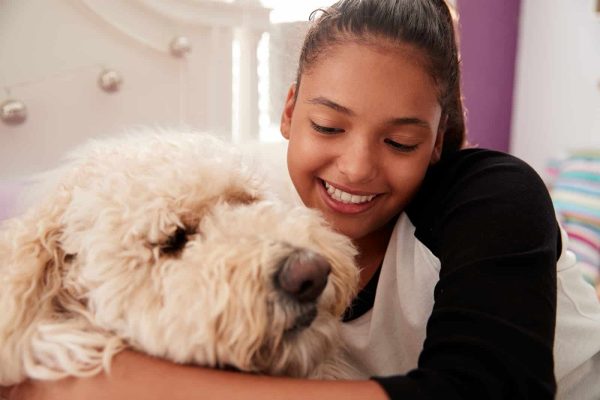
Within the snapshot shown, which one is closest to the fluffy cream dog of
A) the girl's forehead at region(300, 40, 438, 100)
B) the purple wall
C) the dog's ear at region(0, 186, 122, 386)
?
the dog's ear at region(0, 186, 122, 386)

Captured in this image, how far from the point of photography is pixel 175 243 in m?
1.04

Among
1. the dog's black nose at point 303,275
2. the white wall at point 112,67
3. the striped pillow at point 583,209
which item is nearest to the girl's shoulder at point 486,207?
the dog's black nose at point 303,275

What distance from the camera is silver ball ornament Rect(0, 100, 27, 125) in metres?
2.06

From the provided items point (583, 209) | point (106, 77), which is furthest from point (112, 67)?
point (583, 209)

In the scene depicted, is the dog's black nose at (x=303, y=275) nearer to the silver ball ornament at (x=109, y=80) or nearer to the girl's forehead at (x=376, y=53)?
the girl's forehead at (x=376, y=53)

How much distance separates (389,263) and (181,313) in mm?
659

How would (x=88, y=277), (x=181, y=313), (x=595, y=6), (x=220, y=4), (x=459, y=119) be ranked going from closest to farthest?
(x=181, y=313)
(x=88, y=277)
(x=459, y=119)
(x=220, y=4)
(x=595, y=6)

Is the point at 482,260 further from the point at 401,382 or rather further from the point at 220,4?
the point at 220,4

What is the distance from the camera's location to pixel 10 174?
83.6 inches

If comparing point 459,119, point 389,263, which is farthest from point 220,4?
point 389,263

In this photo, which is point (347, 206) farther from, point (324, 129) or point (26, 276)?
point (26, 276)

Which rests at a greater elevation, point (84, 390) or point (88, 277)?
point (88, 277)

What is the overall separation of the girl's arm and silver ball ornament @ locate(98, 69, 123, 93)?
1.56 metres

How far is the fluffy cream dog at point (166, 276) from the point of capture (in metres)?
0.89
